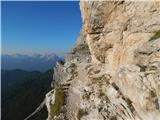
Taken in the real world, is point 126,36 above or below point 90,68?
above

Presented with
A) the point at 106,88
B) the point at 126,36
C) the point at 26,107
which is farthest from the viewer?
the point at 26,107

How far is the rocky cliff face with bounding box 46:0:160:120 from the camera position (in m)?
29.3

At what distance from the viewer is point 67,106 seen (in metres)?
48.5

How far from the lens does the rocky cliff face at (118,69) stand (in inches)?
1152

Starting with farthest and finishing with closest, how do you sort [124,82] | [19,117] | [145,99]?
1. [19,117]
2. [124,82]
3. [145,99]

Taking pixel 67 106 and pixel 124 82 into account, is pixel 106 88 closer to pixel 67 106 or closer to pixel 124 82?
pixel 124 82

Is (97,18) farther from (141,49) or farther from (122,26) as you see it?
(141,49)

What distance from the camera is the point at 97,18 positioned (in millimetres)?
47781

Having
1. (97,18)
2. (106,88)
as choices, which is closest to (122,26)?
(97,18)

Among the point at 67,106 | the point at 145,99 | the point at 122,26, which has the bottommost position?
the point at 67,106

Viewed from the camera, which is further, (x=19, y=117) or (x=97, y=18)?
(x=19, y=117)

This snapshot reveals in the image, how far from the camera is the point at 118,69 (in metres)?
37.2

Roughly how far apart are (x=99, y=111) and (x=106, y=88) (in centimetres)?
452

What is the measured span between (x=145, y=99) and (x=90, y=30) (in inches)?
982
